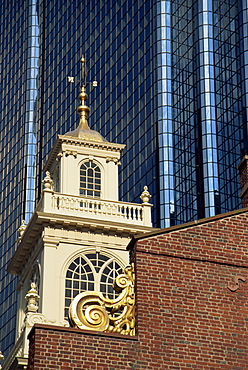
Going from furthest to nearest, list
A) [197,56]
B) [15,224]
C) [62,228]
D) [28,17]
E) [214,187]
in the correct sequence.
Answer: [28,17], [15,224], [197,56], [214,187], [62,228]

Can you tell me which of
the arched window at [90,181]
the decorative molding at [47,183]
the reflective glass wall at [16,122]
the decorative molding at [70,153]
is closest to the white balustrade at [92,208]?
the decorative molding at [47,183]

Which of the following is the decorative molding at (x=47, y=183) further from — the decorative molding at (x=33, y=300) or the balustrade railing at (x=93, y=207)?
the decorative molding at (x=33, y=300)

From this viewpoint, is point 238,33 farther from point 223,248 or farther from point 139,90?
point 223,248

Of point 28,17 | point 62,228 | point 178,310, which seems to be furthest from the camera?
point 28,17

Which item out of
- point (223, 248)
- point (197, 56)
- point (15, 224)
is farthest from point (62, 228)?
point (15, 224)

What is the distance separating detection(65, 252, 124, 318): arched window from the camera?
37219 millimetres

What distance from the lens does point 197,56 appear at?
133875 mm

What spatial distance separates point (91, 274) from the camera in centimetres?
3762

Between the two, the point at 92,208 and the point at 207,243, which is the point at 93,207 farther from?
Result: the point at 207,243

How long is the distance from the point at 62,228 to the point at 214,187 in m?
85.9

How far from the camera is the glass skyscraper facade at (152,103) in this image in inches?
4956

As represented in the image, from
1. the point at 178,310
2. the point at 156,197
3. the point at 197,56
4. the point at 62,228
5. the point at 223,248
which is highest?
the point at 197,56

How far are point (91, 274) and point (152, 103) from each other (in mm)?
96183

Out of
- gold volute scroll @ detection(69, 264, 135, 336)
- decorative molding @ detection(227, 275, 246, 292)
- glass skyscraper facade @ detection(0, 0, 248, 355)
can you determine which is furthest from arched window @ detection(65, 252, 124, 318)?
glass skyscraper facade @ detection(0, 0, 248, 355)
